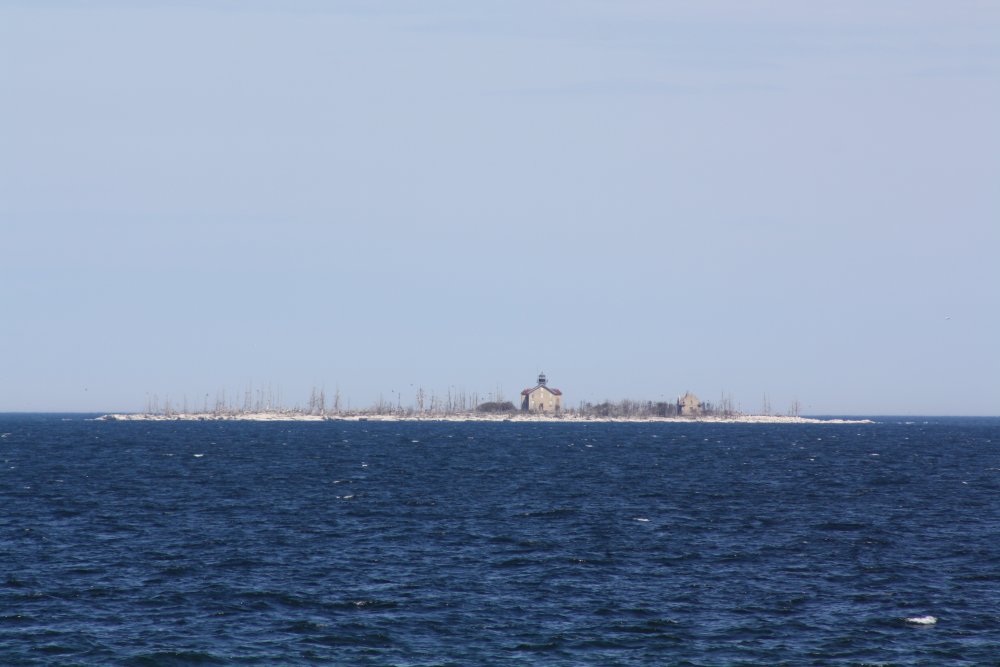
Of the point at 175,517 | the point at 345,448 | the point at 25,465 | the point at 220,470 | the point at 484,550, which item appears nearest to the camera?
the point at 484,550

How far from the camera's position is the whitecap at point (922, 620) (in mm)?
41241

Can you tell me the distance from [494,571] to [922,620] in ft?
59.7

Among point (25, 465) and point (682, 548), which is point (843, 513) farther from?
point (25, 465)

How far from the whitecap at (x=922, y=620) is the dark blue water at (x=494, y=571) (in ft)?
1.42

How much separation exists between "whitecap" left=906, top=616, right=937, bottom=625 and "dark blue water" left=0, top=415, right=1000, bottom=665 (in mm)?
433

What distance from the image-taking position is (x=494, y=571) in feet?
168

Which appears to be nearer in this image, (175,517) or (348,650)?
(348,650)

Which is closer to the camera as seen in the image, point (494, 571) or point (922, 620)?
point (922, 620)

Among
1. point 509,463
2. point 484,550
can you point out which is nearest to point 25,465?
point 509,463

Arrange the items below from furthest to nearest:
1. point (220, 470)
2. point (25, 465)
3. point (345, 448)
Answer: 1. point (345, 448)
2. point (25, 465)
3. point (220, 470)

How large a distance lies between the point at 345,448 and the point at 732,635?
438 ft

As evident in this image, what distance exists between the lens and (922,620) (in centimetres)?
4156

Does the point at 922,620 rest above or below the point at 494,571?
below

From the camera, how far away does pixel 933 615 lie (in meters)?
42.5
